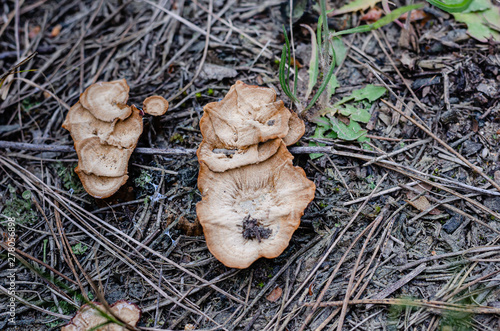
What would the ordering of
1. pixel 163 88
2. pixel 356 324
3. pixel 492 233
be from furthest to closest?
pixel 163 88, pixel 492 233, pixel 356 324

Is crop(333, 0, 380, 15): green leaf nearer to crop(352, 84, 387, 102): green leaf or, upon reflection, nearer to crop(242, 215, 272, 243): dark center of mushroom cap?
crop(352, 84, 387, 102): green leaf

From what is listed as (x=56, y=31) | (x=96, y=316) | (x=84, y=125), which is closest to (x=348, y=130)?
(x=84, y=125)

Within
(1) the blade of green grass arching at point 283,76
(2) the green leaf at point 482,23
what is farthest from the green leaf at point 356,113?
(2) the green leaf at point 482,23

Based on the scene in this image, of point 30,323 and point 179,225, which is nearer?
point 30,323

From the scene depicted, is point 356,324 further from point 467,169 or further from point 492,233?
point 467,169

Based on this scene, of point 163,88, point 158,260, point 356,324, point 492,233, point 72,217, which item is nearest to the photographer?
point 356,324

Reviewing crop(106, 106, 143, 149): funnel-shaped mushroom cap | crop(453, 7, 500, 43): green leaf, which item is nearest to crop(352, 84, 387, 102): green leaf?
crop(453, 7, 500, 43): green leaf

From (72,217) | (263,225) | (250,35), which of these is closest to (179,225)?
(263,225)

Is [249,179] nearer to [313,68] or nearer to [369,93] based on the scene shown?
[313,68]
